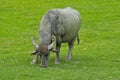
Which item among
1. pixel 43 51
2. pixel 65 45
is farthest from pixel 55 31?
pixel 65 45

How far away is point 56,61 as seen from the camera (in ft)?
77.5

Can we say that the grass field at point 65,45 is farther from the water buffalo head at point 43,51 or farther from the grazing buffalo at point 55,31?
the grazing buffalo at point 55,31

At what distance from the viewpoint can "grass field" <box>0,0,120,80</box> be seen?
66.5ft

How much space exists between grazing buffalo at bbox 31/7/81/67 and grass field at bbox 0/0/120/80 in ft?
2.35

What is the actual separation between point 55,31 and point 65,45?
27.2ft

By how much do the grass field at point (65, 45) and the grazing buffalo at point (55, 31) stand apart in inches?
28.2

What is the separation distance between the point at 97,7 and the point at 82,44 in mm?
18974

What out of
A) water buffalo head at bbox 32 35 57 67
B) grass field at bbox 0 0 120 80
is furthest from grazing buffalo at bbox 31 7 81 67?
grass field at bbox 0 0 120 80

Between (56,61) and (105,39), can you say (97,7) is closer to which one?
(105,39)

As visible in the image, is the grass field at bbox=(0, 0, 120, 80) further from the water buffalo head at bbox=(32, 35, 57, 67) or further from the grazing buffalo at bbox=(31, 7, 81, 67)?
the grazing buffalo at bbox=(31, 7, 81, 67)

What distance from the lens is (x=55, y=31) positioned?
2309cm

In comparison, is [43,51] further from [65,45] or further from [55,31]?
[65,45]

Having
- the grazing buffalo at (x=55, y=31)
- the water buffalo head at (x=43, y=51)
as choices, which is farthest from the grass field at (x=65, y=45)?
the grazing buffalo at (x=55, y=31)

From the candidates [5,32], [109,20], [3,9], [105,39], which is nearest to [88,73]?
[105,39]
